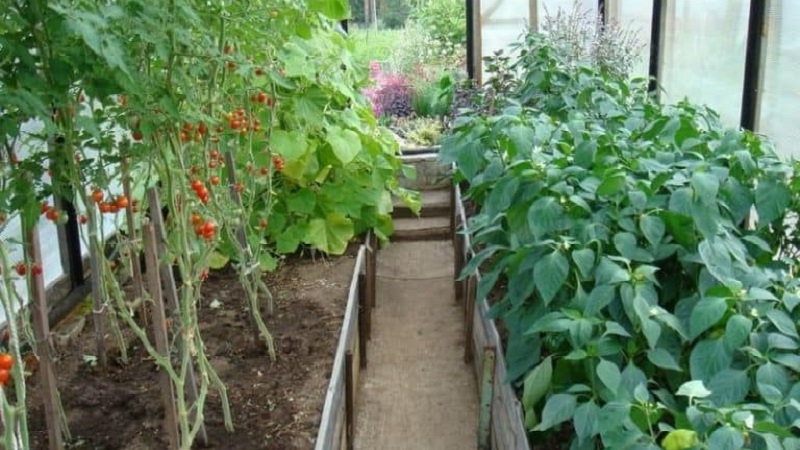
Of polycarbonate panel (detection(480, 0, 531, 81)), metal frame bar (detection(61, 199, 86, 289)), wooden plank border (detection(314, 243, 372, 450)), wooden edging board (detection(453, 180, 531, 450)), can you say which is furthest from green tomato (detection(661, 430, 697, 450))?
polycarbonate panel (detection(480, 0, 531, 81))

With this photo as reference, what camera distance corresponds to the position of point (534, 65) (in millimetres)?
3369

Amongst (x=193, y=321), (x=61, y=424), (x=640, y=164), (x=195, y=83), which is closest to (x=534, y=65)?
(x=640, y=164)

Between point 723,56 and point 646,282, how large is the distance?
178cm

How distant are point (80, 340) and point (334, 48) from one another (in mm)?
1549

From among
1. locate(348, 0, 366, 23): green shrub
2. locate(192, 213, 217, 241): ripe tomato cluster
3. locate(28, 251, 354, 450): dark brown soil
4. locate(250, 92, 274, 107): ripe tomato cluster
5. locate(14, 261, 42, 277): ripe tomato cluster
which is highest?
locate(348, 0, 366, 23): green shrub

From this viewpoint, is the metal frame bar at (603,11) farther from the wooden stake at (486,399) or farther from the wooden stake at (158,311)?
the wooden stake at (158,311)

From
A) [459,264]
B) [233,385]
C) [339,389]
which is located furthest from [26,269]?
[459,264]

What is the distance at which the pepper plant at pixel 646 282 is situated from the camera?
1.42 m

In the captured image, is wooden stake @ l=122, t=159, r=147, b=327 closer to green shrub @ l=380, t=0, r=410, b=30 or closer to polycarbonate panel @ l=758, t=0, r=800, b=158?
polycarbonate panel @ l=758, t=0, r=800, b=158

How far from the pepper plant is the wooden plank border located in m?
0.51

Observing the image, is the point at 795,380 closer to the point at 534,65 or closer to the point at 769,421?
the point at 769,421

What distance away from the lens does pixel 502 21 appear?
5.12 meters

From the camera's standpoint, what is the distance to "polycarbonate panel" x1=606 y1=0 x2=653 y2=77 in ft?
13.2

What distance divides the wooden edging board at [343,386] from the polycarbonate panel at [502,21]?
2567 millimetres
